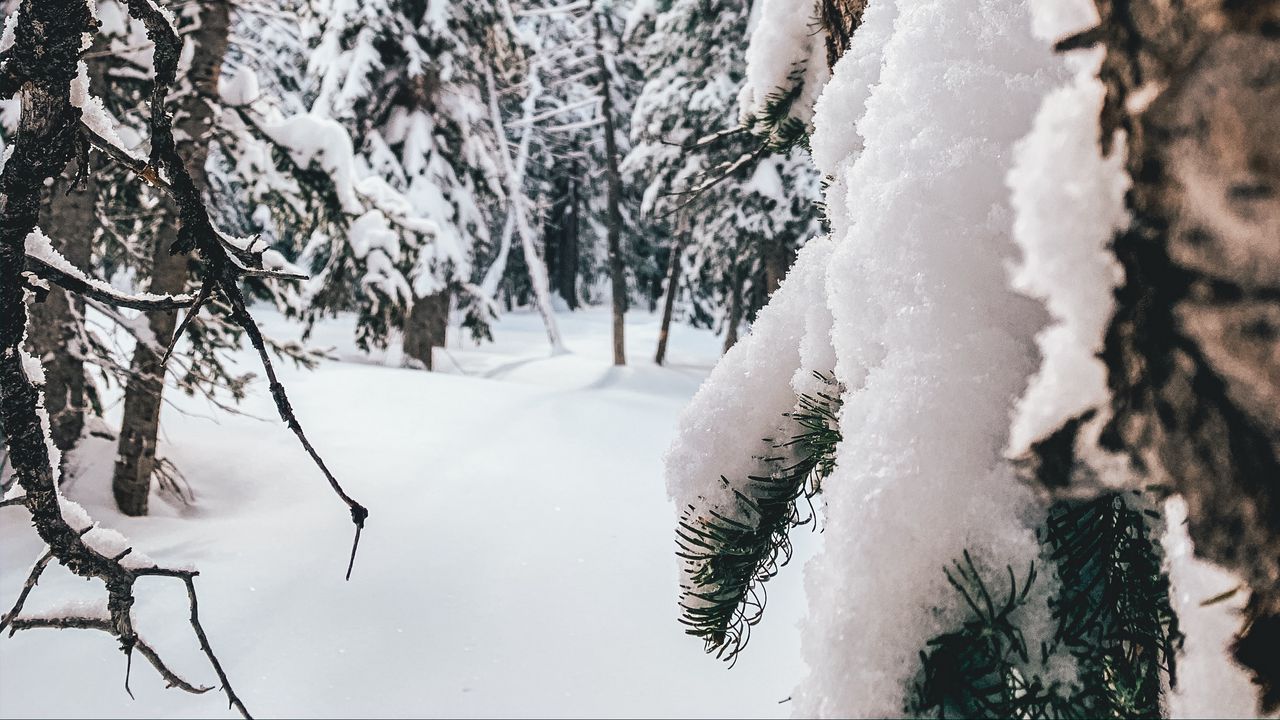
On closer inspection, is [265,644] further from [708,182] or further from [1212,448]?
[1212,448]

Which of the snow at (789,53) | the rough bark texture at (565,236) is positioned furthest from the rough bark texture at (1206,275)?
the rough bark texture at (565,236)

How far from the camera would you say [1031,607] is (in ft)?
2.06

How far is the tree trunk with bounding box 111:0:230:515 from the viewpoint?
15.3ft

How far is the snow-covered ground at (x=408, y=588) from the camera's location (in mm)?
3322

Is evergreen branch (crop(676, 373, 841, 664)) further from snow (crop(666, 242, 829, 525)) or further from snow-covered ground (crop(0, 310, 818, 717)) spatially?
snow-covered ground (crop(0, 310, 818, 717))

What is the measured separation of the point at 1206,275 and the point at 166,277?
5434mm

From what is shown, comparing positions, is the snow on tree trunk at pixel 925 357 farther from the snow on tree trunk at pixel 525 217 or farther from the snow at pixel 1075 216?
the snow on tree trunk at pixel 525 217

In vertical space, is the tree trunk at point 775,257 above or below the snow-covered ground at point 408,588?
above

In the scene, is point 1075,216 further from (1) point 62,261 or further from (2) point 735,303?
(2) point 735,303

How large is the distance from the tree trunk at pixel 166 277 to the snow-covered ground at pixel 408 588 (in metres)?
0.19

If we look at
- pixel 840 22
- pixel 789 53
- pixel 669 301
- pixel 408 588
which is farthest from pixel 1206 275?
pixel 669 301

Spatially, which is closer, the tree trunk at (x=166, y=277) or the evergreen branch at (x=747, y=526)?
the evergreen branch at (x=747, y=526)

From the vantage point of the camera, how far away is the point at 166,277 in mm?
4758

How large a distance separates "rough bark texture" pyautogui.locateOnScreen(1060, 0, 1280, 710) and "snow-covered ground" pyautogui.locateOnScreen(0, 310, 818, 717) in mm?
3329
